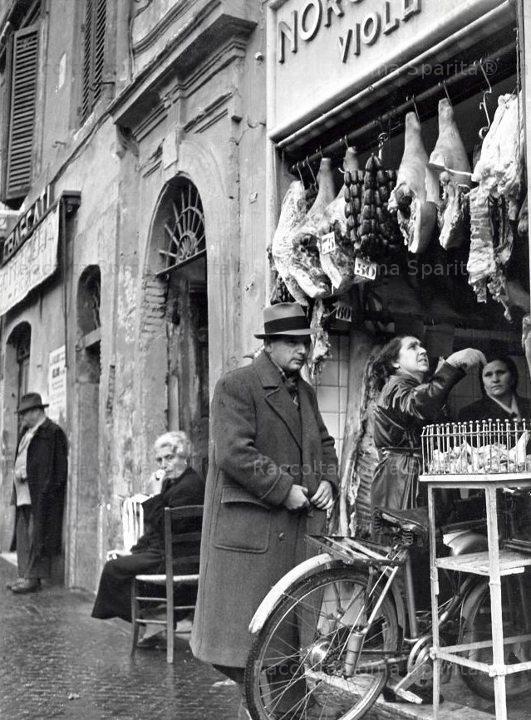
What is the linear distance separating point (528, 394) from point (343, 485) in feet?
4.27

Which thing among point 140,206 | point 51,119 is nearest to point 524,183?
point 140,206

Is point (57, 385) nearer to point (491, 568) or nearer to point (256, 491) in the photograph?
point (256, 491)

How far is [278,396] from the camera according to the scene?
411 cm

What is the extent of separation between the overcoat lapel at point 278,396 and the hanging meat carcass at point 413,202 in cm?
100

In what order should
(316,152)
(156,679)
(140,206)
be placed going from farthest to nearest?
(140,206), (316,152), (156,679)

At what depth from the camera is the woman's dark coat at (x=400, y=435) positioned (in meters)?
4.54

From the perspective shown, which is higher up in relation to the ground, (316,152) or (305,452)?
(316,152)

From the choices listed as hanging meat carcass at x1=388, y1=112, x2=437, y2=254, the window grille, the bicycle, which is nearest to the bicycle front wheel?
the bicycle

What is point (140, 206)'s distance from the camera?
8234mm

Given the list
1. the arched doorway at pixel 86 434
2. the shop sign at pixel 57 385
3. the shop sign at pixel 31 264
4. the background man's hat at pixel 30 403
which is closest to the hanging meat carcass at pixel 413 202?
the arched doorway at pixel 86 434

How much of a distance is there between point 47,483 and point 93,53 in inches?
198

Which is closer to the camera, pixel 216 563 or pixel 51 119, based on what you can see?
pixel 216 563

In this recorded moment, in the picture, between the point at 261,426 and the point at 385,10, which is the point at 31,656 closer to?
the point at 261,426

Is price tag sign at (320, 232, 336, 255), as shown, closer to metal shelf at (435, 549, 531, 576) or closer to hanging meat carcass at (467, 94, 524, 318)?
hanging meat carcass at (467, 94, 524, 318)
